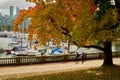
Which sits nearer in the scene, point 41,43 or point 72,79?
point 72,79

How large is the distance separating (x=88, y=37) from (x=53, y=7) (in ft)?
13.1

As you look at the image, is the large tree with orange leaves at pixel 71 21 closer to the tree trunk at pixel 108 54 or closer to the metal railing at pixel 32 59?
the tree trunk at pixel 108 54

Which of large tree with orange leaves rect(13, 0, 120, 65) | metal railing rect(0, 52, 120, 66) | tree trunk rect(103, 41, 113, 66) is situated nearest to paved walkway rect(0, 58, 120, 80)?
metal railing rect(0, 52, 120, 66)

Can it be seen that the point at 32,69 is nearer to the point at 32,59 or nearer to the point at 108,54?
the point at 32,59

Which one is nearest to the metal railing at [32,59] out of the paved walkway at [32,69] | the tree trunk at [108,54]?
the paved walkway at [32,69]

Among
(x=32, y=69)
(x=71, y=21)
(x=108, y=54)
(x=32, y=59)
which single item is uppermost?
(x=71, y=21)

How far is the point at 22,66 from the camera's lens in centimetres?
3500

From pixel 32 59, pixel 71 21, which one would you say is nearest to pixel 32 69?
pixel 32 59

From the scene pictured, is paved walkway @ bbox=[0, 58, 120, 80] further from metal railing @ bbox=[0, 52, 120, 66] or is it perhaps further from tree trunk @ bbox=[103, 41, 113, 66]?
tree trunk @ bbox=[103, 41, 113, 66]

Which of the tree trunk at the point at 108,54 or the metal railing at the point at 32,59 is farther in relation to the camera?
the metal railing at the point at 32,59

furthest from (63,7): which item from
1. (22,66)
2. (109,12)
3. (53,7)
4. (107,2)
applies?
(22,66)

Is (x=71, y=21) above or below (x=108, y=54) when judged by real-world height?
above

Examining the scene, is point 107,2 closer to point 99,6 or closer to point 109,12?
point 99,6

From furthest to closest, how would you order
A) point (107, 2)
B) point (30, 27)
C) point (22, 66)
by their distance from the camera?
point (22, 66) < point (30, 27) < point (107, 2)
